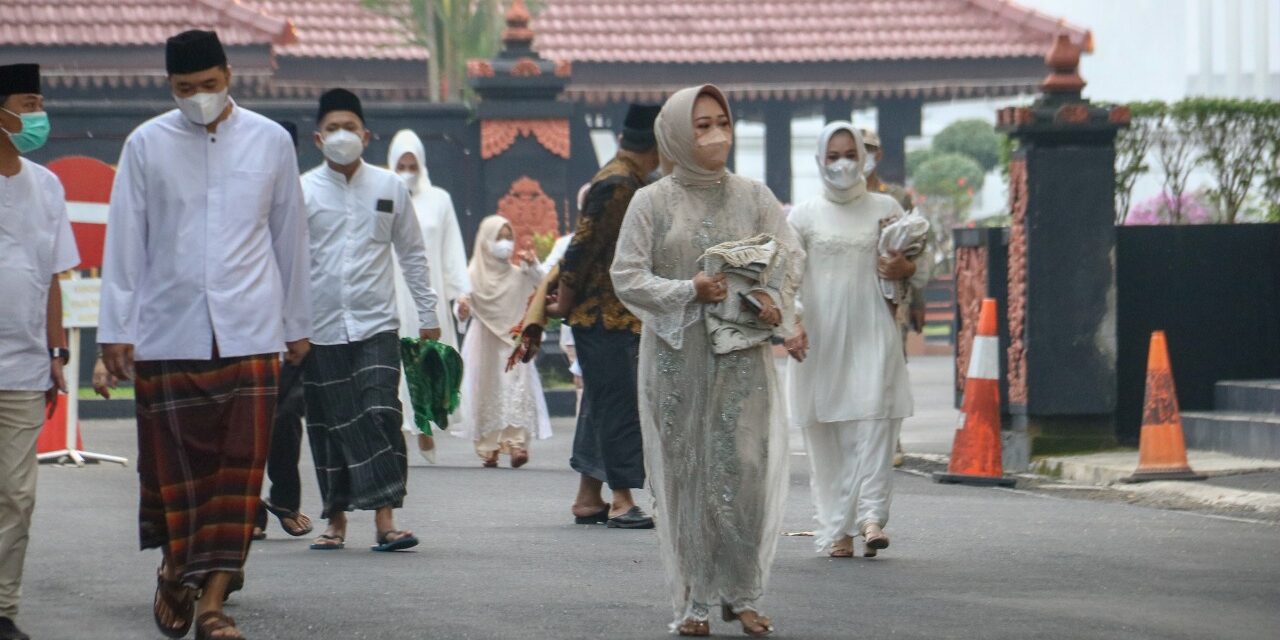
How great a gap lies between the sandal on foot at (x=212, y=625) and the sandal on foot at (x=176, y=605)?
228 mm

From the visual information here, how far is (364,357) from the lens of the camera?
9453 millimetres

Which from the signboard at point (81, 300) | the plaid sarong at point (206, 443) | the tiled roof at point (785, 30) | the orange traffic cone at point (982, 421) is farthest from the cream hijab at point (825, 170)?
the tiled roof at point (785, 30)

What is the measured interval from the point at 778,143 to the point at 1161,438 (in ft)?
58.5

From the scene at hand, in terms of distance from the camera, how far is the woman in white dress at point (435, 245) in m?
12.8

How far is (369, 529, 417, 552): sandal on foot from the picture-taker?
365 inches

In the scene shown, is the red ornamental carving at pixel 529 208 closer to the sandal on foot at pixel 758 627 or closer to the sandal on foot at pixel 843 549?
the sandal on foot at pixel 843 549

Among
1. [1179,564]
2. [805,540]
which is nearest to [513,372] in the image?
[805,540]

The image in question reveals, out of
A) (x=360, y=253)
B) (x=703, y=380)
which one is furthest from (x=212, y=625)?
(x=360, y=253)

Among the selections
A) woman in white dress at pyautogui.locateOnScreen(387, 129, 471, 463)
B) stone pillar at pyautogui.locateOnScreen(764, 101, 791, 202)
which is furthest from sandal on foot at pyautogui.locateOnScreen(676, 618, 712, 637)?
stone pillar at pyautogui.locateOnScreen(764, 101, 791, 202)

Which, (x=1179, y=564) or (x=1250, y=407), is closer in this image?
(x=1179, y=564)

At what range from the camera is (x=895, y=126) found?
29.6 meters

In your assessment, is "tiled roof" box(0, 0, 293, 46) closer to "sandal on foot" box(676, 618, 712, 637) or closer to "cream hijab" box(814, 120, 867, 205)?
"cream hijab" box(814, 120, 867, 205)

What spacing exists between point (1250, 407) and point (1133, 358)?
80cm

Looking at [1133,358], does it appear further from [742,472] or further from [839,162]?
[742,472]
